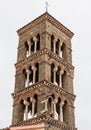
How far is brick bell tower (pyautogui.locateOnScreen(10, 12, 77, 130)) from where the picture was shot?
84.4ft

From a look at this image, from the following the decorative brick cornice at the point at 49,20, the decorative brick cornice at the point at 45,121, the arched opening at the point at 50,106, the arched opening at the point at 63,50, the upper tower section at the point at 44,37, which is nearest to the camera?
the decorative brick cornice at the point at 45,121

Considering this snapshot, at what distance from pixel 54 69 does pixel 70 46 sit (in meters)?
4.10

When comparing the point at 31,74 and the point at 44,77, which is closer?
the point at 44,77

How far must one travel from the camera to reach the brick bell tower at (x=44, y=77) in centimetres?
2573

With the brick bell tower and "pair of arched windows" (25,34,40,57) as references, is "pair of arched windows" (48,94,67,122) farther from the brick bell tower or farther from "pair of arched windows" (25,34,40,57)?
"pair of arched windows" (25,34,40,57)

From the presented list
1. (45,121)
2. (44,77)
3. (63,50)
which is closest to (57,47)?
(63,50)

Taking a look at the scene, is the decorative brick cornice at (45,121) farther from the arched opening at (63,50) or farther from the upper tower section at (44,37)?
the arched opening at (63,50)

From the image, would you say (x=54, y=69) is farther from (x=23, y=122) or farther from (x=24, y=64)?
(x=23, y=122)

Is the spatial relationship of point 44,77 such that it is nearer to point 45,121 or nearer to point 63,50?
point 45,121

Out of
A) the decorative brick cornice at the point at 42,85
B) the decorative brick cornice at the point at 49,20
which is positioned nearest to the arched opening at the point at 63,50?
the decorative brick cornice at the point at 49,20

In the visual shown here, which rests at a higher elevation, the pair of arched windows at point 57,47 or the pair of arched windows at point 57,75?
the pair of arched windows at point 57,47

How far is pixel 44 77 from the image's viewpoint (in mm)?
26391

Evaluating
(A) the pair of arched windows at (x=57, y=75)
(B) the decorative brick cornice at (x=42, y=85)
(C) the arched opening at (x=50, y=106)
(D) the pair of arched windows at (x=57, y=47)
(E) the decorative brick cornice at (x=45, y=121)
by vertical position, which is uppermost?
(D) the pair of arched windows at (x=57, y=47)

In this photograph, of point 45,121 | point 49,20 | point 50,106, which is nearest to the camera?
point 45,121
